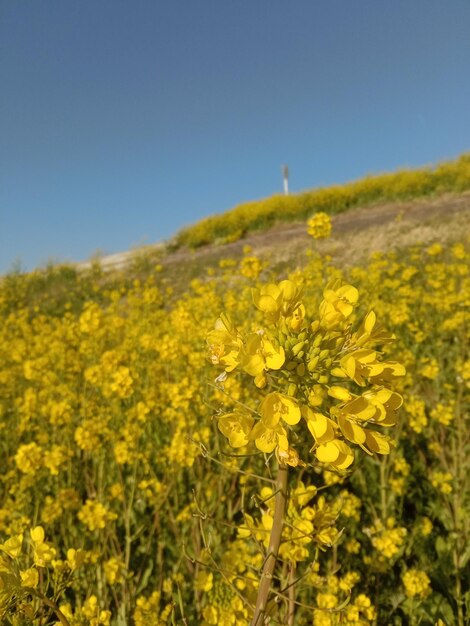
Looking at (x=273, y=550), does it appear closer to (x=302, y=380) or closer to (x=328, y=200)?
(x=302, y=380)

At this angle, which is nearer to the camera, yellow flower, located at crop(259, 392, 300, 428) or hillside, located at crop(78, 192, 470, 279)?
yellow flower, located at crop(259, 392, 300, 428)

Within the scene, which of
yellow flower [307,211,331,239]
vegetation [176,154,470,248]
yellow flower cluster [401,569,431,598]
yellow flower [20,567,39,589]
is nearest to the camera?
yellow flower [20,567,39,589]

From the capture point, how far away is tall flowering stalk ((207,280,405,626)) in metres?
0.96

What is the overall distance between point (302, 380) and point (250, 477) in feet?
7.10

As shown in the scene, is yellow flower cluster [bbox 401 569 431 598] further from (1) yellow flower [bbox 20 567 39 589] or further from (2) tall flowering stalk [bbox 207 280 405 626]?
(1) yellow flower [bbox 20 567 39 589]

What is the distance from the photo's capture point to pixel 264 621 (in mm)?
1062

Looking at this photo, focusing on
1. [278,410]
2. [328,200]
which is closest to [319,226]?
[278,410]

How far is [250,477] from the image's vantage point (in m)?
2.96

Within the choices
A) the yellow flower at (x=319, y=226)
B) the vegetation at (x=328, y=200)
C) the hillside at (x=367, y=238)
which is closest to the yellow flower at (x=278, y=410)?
the yellow flower at (x=319, y=226)

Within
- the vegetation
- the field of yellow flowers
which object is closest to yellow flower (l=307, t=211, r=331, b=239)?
the field of yellow flowers

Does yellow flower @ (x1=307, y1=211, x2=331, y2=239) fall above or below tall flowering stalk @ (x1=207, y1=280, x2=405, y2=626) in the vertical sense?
above

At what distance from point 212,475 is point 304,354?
2.27 meters

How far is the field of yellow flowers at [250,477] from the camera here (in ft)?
3.35

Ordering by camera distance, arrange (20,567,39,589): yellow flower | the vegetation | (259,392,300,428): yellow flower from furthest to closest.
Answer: the vegetation → (20,567,39,589): yellow flower → (259,392,300,428): yellow flower
